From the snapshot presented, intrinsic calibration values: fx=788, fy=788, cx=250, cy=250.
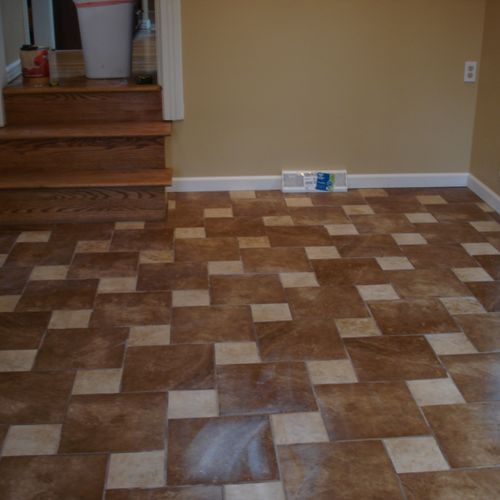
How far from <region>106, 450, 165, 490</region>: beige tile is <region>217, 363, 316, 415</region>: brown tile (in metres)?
0.29

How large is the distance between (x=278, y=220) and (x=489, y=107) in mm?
1260

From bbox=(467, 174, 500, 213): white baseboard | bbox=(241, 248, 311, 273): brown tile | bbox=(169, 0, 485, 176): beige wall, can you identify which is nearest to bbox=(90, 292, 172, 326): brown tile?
bbox=(241, 248, 311, 273): brown tile

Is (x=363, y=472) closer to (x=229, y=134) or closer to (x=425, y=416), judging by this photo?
(x=425, y=416)

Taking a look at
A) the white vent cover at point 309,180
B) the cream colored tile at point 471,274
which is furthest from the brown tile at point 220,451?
the white vent cover at point 309,180

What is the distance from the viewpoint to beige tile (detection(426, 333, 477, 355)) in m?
2.70

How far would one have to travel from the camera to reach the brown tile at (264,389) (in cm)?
237

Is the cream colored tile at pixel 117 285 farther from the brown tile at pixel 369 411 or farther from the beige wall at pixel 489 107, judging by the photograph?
the beige wall at pixel 489 107

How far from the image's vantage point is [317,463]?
212 centimetres

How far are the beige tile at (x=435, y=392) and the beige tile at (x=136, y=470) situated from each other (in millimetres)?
818

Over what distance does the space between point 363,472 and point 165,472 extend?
0.52 metres

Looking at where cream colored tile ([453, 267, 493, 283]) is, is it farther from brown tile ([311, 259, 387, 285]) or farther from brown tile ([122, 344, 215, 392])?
brown tile ([122, 344, 215, 392])

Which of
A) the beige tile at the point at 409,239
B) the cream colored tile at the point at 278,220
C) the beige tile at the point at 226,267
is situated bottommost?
the beige tile at the point at 226,267

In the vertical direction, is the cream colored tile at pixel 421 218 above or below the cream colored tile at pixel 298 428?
above

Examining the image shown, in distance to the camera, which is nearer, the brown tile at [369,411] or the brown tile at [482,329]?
Result: the brown tile at [369,411]
